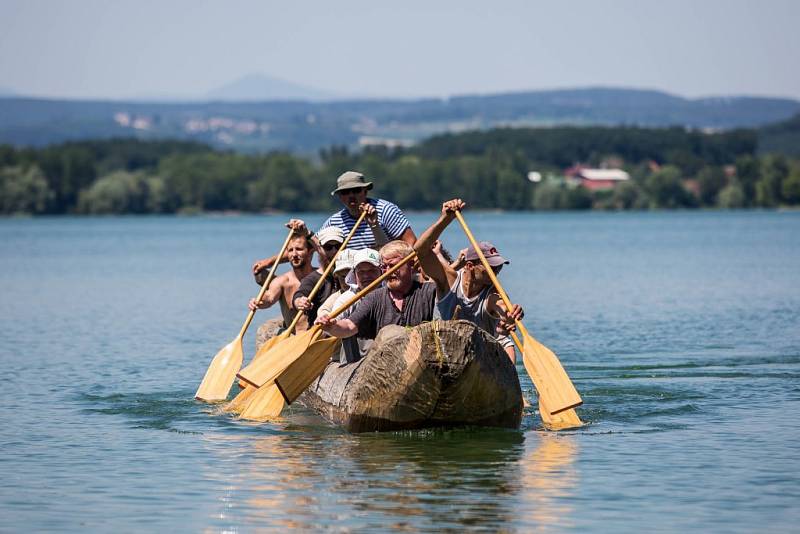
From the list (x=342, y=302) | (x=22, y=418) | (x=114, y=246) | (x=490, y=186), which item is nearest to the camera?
(x=342, y=302)

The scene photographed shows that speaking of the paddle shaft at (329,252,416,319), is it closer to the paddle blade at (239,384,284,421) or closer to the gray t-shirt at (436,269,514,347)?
the gray t-shirt at (436,269,514,347)

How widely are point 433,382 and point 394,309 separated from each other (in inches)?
49.2

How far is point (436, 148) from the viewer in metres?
179

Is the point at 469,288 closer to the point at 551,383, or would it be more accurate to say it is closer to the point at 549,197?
the point at 551,383

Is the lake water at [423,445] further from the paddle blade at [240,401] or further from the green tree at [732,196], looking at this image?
the green tree at [732,196]

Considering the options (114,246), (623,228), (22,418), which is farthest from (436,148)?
(22,418)

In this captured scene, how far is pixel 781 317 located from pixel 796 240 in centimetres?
4425

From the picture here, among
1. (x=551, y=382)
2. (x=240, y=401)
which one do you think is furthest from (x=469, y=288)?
(x=240, y=401)

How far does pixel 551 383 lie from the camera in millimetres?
12812

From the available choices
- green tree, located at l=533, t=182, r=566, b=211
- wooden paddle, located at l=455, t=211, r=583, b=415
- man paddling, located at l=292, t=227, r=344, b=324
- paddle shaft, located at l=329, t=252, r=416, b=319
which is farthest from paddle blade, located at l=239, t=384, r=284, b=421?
green tree, located at l=533, t=182, r=566, b=211

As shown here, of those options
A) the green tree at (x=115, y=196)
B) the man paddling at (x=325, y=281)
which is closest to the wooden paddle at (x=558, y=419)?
the man paddling at (x=325, y=281)

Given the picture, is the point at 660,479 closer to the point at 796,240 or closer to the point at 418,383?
the point at 418,383

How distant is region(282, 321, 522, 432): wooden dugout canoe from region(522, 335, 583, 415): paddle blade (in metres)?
0.45

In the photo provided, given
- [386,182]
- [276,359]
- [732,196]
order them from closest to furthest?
1. [276,359]
2. [732,196]
3. [386,182]
